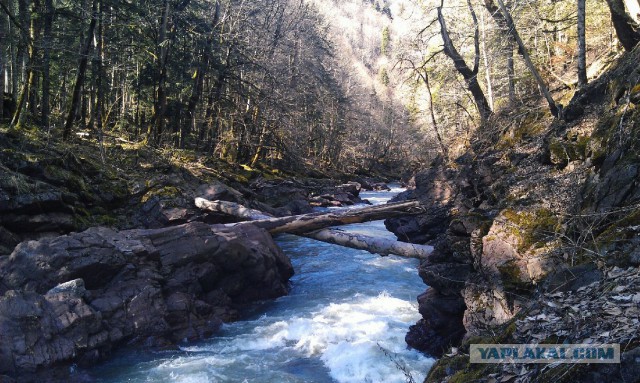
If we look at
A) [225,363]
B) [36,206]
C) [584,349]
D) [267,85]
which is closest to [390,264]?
[225,363]

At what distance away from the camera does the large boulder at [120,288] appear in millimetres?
7027

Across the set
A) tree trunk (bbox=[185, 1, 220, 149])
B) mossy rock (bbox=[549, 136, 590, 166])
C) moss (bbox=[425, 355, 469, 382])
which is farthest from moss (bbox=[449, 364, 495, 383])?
tree trunk (bbox=[185, 1, 220, 149])

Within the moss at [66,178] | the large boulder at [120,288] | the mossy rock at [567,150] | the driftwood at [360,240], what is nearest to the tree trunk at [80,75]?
the moss at [66,178]

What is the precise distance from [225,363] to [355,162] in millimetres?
47769

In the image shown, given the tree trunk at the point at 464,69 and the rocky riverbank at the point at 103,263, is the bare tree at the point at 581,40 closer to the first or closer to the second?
the tree trunk at the point at 464,69

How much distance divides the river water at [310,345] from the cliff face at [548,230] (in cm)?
99

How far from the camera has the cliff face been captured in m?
4.36

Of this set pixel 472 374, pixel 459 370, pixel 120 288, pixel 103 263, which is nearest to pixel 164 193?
pixel 103 263

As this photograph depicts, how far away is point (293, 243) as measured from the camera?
1795 centimetres

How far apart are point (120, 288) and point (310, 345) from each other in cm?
404

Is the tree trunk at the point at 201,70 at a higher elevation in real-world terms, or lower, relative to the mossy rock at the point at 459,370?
higher

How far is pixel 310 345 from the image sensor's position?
8.69 meters

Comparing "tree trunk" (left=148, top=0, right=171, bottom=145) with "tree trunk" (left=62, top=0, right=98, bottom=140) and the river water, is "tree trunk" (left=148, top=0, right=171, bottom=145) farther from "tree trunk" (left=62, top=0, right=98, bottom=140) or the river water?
the river water

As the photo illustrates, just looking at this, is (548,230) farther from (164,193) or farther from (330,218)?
(164,193)
